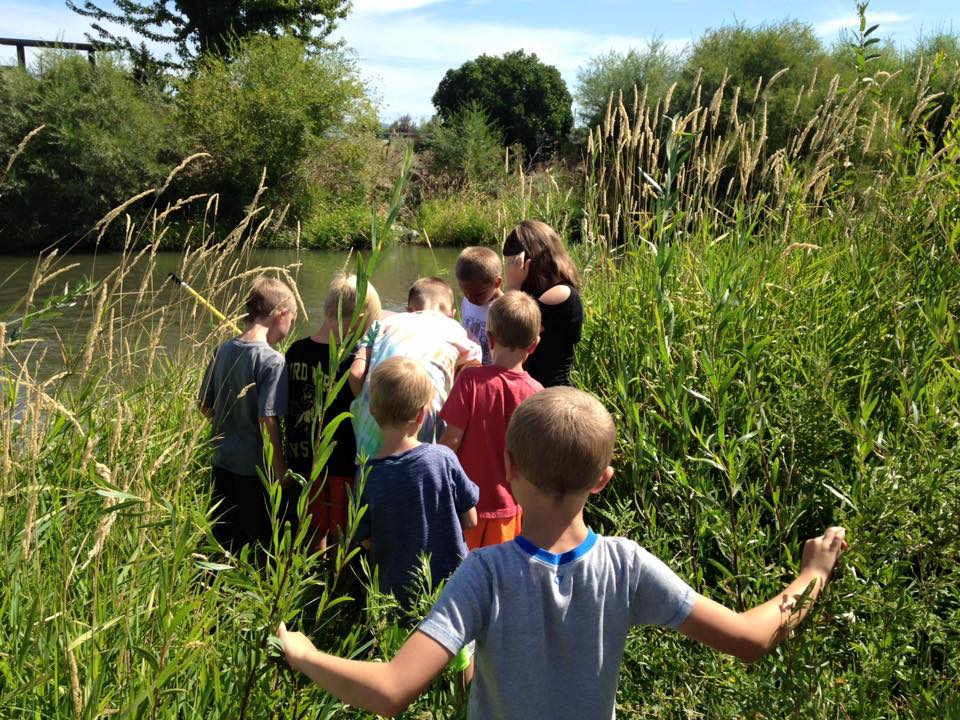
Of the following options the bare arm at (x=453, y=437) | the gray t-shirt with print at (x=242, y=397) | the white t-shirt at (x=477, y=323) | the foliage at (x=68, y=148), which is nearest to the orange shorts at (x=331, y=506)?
the gray t-shirt with print at (x=242, y=397)

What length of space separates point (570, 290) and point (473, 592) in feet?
7.32

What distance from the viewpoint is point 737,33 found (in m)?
22.3

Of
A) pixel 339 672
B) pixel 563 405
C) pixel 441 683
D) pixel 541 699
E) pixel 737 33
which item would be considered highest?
pixel 737 33

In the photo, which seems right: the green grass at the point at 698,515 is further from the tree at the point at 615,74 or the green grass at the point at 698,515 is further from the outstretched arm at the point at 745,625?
the tree at the point at 615,74

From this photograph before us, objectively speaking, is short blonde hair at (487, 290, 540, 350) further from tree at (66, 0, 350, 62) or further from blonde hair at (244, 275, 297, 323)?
tree at (66, 0, 350, 62)

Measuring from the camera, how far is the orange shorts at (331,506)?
10.3 feet

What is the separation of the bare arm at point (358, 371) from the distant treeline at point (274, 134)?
50.3ft

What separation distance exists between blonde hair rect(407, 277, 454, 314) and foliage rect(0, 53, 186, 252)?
20675 mm

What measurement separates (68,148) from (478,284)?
74.2 feet

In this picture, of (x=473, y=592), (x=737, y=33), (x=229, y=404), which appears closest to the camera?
(x=473, y=592)

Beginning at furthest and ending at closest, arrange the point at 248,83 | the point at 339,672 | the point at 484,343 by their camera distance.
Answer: the point at 248,83
the point at 484,343
the point at 339,672

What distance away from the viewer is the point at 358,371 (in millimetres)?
2982

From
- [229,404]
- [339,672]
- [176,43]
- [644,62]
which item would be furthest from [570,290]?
[176,43]

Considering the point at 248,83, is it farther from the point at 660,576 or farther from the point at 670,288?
the point at 660,576
